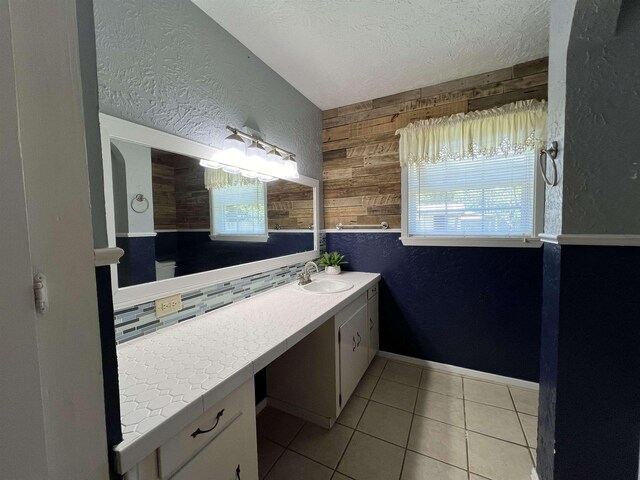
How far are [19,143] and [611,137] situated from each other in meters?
1.69

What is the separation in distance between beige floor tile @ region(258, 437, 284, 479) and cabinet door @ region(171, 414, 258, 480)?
1.81ft

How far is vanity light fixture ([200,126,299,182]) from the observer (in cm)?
154

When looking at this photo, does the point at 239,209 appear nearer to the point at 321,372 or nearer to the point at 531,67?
the point at 321,372

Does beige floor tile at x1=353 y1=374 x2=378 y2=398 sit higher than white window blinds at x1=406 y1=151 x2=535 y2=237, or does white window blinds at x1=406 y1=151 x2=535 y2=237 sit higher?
white window blinds at x1=406 y1=151 x2=535 y2=237

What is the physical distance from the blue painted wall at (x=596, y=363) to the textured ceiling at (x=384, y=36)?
1.43m

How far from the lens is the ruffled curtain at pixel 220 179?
1533 millimetres

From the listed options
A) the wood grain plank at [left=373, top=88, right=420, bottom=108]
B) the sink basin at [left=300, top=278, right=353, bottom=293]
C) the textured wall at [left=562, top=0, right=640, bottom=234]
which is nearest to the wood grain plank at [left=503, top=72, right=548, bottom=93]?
the wood grain plank at [left=373, top=88, right=420, bottom=108]

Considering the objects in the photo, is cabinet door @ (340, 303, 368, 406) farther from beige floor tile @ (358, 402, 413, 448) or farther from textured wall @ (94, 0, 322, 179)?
textured wall @ (94, 0, 322, 179)

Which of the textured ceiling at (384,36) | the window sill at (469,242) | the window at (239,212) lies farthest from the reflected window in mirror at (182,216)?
the window sill at (469,242)

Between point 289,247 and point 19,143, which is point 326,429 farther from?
point 19,143

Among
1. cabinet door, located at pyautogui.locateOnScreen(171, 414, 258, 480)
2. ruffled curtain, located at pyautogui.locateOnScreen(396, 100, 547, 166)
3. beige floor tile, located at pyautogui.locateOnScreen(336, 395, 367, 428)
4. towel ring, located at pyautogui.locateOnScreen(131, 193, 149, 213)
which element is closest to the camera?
cabinet door, located at pyautogui.locateOnScreen(171, 414, 258, 480)

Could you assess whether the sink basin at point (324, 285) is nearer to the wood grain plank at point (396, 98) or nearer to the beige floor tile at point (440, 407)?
the beige floor tile at point (440, 407)

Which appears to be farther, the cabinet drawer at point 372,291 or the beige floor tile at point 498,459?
the cabinet drawer at point 372,291

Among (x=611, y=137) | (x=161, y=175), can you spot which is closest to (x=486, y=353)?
(x=611, y=137)
